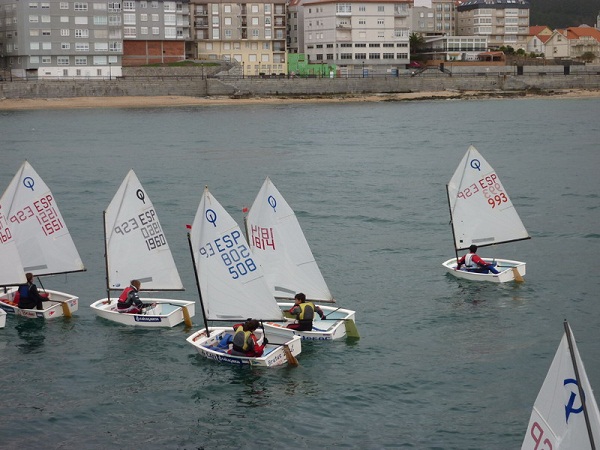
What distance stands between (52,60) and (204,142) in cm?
5366

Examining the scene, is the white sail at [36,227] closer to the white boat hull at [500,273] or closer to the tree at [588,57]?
the white boat hull at [500,273]

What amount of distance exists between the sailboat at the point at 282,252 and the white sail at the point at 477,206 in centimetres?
828

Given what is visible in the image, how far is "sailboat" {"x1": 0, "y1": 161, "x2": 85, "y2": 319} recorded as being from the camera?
1182 inches

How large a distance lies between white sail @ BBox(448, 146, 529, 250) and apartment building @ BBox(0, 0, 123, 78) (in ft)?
342

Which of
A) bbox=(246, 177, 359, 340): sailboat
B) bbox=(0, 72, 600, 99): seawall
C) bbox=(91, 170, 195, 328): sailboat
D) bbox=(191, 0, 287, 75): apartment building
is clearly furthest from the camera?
bbox=(191, 0, 287, 75): apartment building

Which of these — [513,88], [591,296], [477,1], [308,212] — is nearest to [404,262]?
[591,296]

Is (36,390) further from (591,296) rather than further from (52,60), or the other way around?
(52,60)

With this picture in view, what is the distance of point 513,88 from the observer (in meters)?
147

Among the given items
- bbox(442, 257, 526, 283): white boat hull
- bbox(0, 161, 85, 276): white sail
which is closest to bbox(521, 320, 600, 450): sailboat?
bbox(442, 257, 526, 283): white boat hull

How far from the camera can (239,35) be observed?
151m

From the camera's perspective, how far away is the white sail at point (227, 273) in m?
24.1

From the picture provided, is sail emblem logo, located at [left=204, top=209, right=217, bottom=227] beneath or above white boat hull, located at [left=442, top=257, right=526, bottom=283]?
above

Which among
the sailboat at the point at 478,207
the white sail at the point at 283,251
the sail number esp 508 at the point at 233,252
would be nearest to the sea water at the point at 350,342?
the sailboat at the point at 478,207

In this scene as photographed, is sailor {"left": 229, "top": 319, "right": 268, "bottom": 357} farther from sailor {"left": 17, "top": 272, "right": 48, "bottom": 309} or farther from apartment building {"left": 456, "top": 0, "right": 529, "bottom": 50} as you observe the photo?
apartment building {"left": 456, "top": 0, "right": 529, "bottom": 50}
